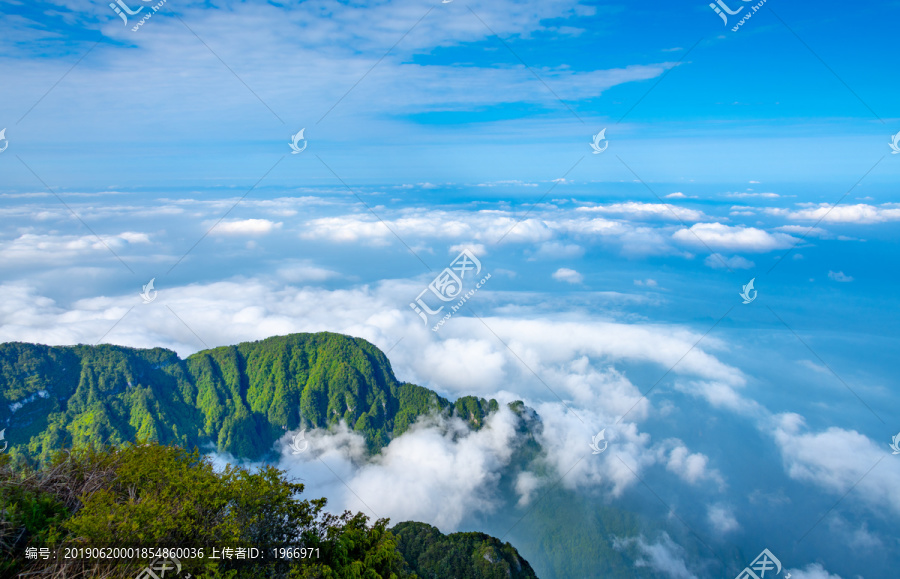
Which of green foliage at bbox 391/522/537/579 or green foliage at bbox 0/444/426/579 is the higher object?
green foliage at bbox 0/444/426/579

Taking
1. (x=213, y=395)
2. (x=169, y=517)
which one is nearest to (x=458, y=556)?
(x=169, y=517)

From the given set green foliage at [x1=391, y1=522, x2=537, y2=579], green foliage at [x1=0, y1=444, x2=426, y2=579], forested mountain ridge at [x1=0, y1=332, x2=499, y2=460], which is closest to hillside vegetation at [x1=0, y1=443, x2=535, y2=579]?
green foliage at [x1=0, y1=444, x2=426, y2=579]

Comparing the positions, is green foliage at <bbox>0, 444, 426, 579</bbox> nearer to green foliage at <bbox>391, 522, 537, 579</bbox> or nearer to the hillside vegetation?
the hillside vegetation

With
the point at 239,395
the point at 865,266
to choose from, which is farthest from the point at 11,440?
the point at 865,266

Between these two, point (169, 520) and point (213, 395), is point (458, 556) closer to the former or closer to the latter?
point (169, 520)

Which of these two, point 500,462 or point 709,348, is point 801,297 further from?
point 500,462

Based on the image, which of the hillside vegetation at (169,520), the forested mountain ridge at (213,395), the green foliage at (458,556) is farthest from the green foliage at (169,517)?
the forested mountain ridge at (213,395)

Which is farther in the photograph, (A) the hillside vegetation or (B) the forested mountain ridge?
(B) the forested mountain ridge
